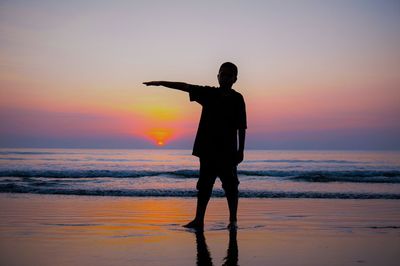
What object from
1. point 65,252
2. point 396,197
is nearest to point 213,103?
point 65,252

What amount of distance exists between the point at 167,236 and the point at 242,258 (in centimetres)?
122

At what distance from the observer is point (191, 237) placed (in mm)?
4617

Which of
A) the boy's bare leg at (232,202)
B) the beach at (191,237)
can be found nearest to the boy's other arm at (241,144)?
the boy's bare leg at (232,202)

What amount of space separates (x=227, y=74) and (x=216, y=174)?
3.69 ft

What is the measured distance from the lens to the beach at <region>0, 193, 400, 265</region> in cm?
361

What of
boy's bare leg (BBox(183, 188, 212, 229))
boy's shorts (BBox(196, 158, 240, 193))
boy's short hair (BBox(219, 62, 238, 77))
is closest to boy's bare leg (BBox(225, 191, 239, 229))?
boy's shorts (BBox(196, 158, 240, 193))

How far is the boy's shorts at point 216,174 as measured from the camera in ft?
16.6

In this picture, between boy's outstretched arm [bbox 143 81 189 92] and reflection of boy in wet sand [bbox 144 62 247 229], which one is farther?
reflection of boy in wet sand [bbox 144 62 247 229]

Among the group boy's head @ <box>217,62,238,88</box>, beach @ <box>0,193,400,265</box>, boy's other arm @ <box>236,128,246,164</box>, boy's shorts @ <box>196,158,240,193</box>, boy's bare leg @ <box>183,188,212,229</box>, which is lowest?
beach @ <box>0,193,400,265</box>

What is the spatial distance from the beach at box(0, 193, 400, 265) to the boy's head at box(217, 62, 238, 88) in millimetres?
1644

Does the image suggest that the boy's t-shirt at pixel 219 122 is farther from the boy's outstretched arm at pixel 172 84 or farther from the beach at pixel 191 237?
the beach at pixel 191 237

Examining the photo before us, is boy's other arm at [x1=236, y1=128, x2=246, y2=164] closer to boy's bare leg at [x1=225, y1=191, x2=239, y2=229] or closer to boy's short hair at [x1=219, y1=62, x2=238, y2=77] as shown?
boy's bare leg at [x1=225, y1=191, x2=239, y2=229]

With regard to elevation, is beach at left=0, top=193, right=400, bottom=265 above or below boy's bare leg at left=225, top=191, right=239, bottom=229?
below

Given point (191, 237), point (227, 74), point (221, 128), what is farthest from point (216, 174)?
point (227, 74)
